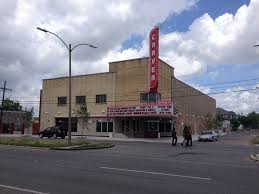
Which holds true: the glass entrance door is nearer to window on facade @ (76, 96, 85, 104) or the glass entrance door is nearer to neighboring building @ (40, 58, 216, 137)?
neighboring building @ (40, 58, 216, 137)

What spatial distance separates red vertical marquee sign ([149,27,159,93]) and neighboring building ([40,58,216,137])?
8.18 ft

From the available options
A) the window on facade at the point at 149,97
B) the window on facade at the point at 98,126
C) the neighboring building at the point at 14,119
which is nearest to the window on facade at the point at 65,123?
the window on facade at the point at 98,126

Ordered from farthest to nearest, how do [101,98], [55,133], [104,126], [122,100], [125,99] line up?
[101,98] → [104,126] → [122,100] → [125,99] → [55,133]

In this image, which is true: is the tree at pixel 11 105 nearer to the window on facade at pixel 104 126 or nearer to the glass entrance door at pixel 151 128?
the window on facade at pixel 104 126

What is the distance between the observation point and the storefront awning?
5093cm

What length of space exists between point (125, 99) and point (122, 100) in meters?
0.64

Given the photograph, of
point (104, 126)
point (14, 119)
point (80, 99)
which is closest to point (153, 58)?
point (104, 126)

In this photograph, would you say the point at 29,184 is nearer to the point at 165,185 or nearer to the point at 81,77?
the point at 165,185

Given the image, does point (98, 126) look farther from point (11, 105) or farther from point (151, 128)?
point (11, 105)

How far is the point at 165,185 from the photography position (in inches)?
444

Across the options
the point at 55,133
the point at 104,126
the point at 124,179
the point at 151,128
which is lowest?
the point at 124,179

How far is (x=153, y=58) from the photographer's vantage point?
52.2 meters

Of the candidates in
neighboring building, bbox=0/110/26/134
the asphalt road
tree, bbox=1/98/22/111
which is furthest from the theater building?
tree, bbox=1/98/22/111

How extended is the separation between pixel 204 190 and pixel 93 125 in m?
50.8
